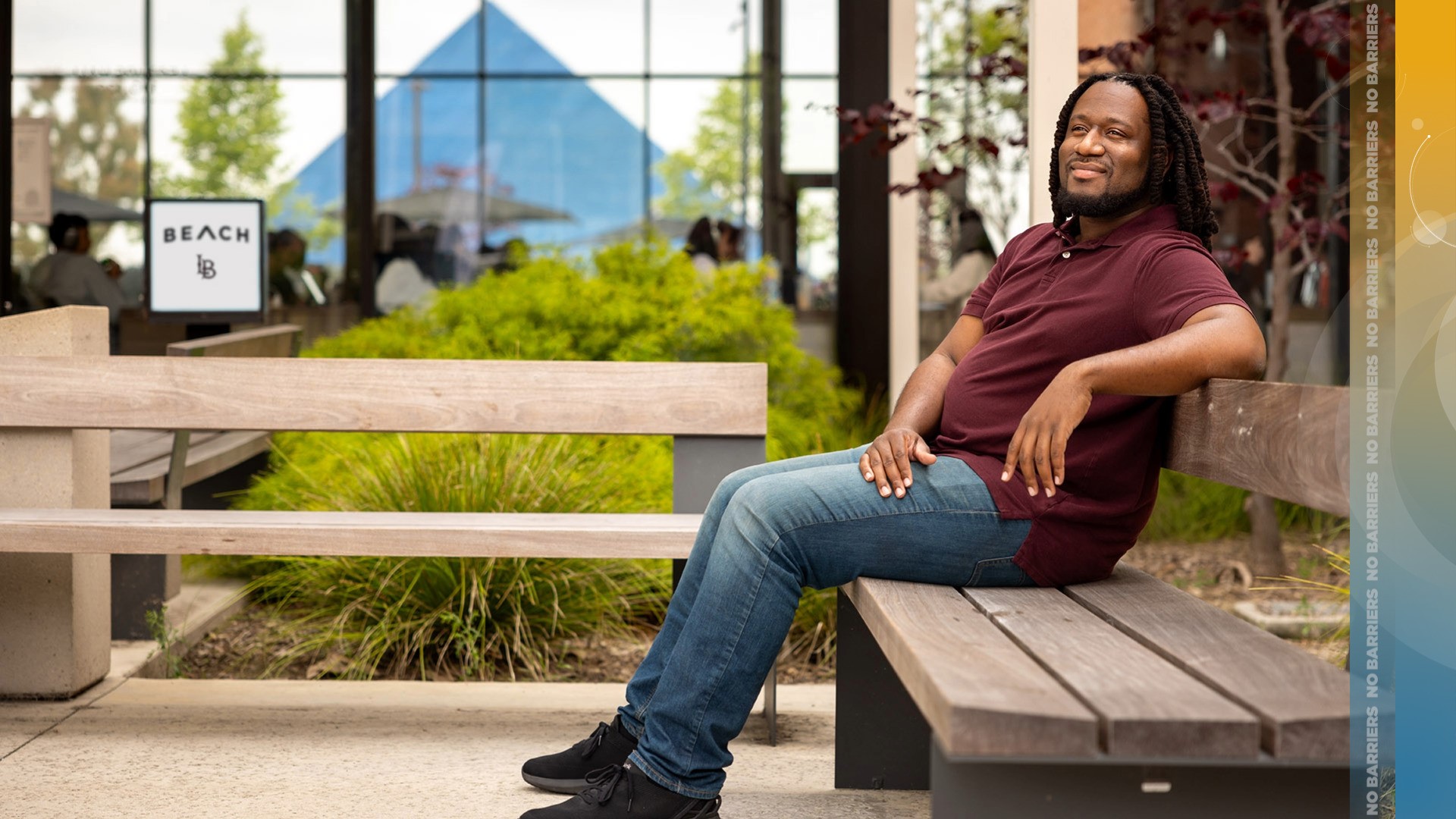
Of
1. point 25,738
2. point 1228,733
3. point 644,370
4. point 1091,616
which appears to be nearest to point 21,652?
point 25,738

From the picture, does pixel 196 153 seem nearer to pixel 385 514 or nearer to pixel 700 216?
pixel 700 216

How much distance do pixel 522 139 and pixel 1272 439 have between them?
9754mm

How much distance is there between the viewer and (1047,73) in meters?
3.65

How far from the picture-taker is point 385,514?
314 cm

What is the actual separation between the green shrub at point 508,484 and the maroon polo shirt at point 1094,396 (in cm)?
190

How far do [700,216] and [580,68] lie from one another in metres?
1.68

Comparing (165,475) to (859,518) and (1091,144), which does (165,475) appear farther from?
(1091,144)

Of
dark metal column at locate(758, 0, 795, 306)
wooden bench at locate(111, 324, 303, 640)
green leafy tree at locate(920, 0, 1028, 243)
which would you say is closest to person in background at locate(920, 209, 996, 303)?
green leafy tree at locate(920, 0, 1028, 243)

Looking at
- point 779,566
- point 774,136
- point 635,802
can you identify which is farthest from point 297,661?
point 774,136

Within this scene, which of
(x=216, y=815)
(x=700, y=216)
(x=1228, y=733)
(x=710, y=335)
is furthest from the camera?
(x=700, y=216)

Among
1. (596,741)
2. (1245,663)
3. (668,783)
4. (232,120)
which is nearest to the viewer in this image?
(1245,663)

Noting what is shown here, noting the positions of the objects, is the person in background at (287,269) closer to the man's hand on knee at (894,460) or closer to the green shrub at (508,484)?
the green shrub at (508,484)

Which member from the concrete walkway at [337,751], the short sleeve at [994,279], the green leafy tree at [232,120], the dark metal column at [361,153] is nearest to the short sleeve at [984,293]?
the short sleeve at [994,279]

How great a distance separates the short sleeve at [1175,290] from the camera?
6.56ft
